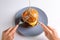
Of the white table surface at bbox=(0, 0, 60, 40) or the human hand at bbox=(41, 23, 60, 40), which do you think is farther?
the white table surface at bbox=(0, 0, 60, 40)

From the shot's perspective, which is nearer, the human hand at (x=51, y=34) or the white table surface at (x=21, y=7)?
the human hand at (x=51, y=34)

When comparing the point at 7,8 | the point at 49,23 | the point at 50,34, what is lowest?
the point at 50,34

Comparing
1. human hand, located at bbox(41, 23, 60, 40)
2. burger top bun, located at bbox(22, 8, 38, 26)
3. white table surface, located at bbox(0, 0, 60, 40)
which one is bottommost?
human hand, located at bbox(41, 23, 60, 40)

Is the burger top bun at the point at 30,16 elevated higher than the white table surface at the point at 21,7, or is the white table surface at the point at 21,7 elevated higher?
the white table surface at the point at 21,7

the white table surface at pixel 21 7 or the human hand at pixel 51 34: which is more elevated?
the white table surface at pixel 21 7

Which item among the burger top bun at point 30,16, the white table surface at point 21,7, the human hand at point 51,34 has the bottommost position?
the human hand at point 51,34

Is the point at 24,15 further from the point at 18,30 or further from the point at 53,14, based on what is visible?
the point at 53,14

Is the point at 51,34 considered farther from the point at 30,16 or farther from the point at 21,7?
the point at 21,7

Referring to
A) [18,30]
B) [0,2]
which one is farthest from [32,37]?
[0,2]
